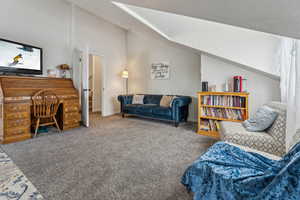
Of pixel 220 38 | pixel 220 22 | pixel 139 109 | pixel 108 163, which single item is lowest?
pixel 108 163

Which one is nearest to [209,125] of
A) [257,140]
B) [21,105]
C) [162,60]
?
[257,140]

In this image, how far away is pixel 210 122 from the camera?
2.88 meters

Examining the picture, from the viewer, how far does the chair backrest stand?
2553mm

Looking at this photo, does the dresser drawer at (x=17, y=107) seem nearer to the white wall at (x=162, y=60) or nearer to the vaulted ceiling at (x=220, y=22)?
the vaulted ceiling at (x=220, y=22)

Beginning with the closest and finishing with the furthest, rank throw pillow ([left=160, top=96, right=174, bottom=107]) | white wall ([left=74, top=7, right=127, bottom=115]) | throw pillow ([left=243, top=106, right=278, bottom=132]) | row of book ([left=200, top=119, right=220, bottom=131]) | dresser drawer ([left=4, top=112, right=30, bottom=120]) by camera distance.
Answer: throw pillow ([left=243, top=106, right=278, bottom=132]) < dresser drawer ([left=4, top=112, right=30, bottom=120]) < row of book ([left=200, top=119, right=220, bottom=131]) < throw pillow ([left=160, top=96, right=174, bottom=107]) < white wall ([left=74, top=7, right=127, bottom=115])

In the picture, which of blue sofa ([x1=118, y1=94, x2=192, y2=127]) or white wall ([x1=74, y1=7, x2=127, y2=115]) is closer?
blue sofa ([x1=118, y1=94, x2=192, y2=127])

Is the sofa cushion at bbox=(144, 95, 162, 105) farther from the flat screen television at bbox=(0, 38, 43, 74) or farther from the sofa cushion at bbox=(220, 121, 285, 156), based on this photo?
the flat screen television at bbox=(0, 38, 43, 74)

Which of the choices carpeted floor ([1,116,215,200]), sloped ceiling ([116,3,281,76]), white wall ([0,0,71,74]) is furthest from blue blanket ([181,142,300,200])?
white wall ([0,0,71,74])

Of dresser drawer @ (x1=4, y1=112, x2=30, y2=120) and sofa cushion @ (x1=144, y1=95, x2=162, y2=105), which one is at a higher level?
sofa cushion @ (x1=144, y1=95, x2=162, y2=105)

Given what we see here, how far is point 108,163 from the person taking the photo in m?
1.70

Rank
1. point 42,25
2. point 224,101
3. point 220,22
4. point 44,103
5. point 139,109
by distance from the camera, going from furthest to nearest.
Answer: point 139,109, point 42,25, point 224,101, point 44,103, point 220,22

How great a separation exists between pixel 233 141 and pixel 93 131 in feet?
8.58

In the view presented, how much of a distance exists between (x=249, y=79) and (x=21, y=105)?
169 inches

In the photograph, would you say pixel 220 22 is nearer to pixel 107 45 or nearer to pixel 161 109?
pixel 161 109
